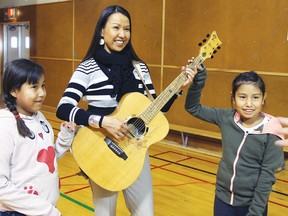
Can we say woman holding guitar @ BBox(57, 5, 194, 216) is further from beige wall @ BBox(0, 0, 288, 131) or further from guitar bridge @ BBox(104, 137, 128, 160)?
beige wall @ BBox(0, 0, 288, 131)

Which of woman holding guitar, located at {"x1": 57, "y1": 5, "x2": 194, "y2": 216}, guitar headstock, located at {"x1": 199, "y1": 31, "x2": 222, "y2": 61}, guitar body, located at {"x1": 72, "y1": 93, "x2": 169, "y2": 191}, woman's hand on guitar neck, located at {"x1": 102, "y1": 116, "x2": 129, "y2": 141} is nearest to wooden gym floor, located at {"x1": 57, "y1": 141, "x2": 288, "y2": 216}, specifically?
woman holding guitar, located at {"x1": 57, "y1": 5, "x2": 194, "y2": 216}

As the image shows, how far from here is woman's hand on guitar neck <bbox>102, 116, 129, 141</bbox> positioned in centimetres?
207

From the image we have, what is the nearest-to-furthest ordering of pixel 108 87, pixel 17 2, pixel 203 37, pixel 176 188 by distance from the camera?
pixel 108 87 < pixel 176 188 < pixel 203 37 < pixel 17 2

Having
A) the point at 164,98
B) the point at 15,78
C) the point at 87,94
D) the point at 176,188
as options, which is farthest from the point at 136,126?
the point at 176,188

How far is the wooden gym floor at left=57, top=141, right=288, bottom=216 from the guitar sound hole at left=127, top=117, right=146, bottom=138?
149 cm

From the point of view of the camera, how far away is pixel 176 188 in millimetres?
4281

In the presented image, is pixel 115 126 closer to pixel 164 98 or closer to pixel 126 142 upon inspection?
pixel 126 142

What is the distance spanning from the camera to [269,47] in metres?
5.23

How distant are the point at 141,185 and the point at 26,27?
9187 millimetres

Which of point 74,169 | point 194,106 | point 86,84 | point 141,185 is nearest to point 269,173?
point 194,106

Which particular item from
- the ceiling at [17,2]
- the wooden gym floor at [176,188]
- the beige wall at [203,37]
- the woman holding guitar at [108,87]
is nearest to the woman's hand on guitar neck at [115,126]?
the woman holding guitar at [108,87]

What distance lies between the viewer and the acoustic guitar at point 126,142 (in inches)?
84.0

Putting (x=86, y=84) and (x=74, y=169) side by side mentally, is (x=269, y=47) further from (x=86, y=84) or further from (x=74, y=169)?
(x=86, y=84)

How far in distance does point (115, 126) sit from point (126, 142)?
0.19m
